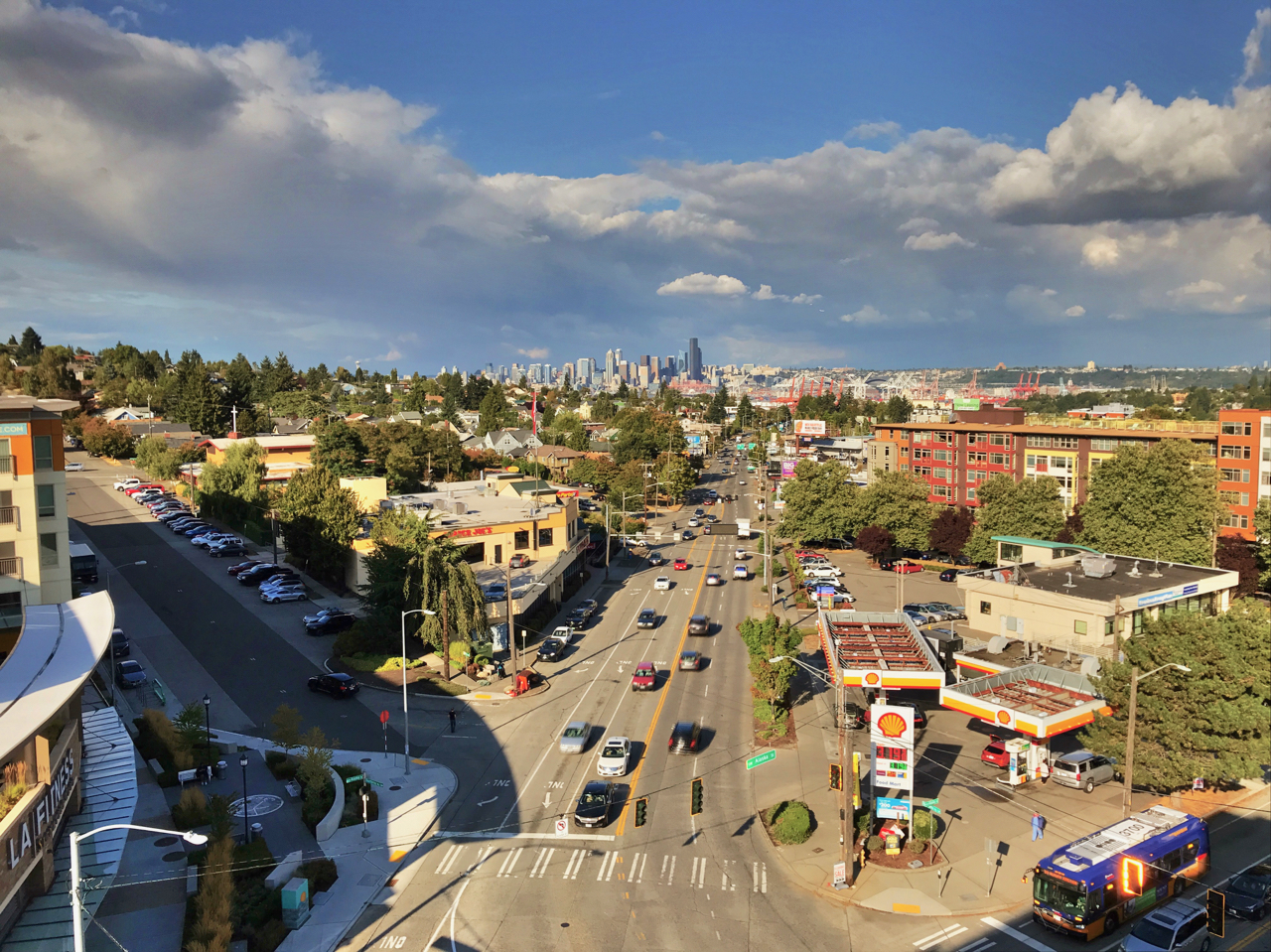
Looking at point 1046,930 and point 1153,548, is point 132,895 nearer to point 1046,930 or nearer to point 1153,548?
point 1046,930

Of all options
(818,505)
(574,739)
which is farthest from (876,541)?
(574,739)

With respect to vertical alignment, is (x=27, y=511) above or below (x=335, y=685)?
above

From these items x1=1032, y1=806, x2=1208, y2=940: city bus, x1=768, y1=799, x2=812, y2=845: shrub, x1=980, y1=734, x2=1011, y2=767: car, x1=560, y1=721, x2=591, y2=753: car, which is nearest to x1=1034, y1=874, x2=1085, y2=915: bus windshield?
x1=1032, y1=806, x2=1208, y2=940: city bus

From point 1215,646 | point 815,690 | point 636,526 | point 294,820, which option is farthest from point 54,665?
point 636,526

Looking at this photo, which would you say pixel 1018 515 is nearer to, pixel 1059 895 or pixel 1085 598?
pixel 1085 598

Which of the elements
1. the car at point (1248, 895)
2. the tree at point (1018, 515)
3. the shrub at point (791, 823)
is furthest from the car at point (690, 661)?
the tree at point (1018, 515)
